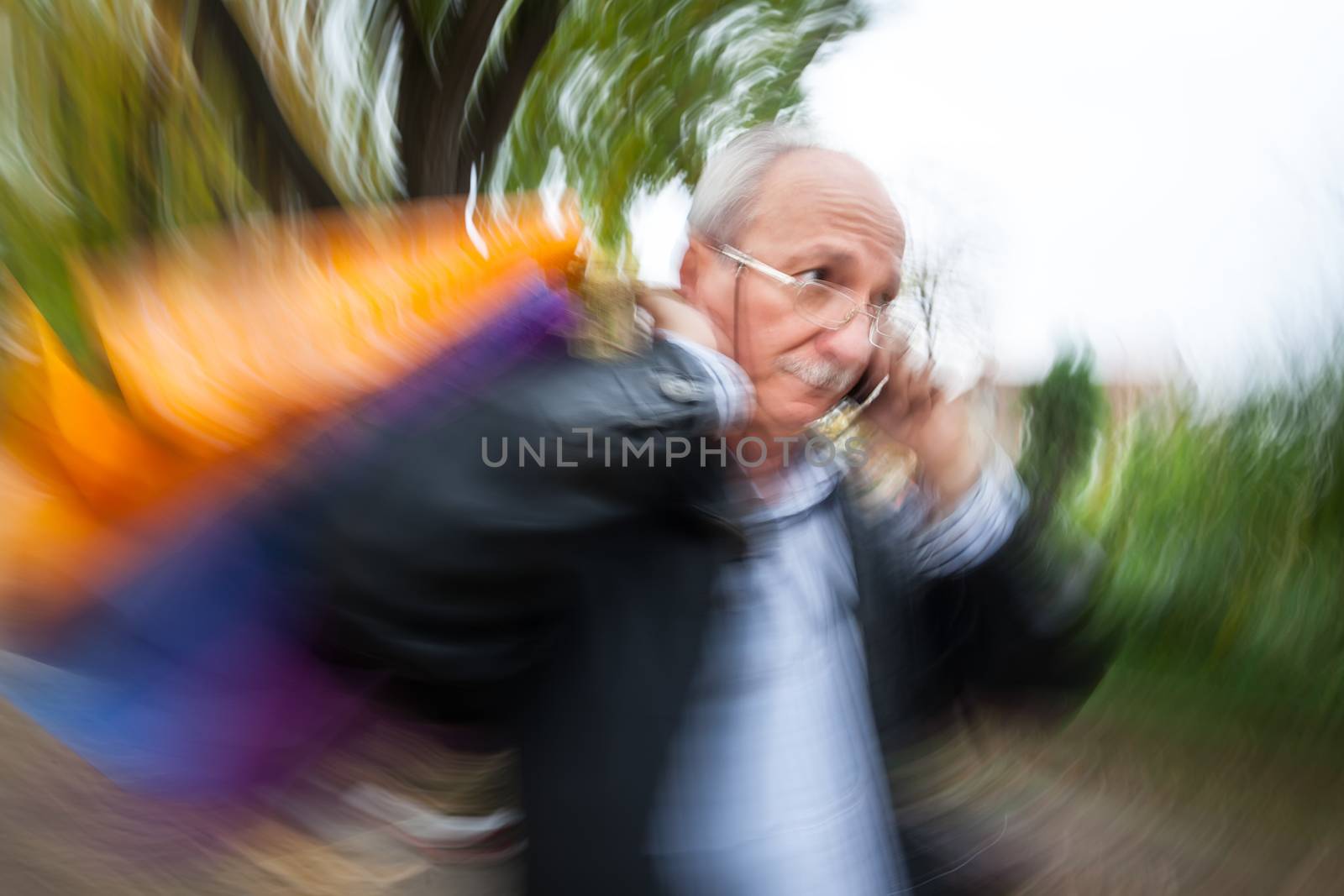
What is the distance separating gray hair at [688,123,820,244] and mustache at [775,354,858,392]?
0.59 ft

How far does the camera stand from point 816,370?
90 cm

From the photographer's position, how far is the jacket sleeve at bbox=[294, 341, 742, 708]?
551 millimetres

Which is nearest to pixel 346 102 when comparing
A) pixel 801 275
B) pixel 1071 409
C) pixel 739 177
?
pixel 739 177

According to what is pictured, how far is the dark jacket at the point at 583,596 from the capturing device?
56 centimetres

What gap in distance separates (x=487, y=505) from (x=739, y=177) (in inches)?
23.9

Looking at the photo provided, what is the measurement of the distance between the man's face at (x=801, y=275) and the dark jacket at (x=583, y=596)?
0.19 meters

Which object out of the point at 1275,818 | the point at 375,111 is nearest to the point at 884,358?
the point at 375,111

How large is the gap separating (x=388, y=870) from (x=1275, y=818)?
311 cm

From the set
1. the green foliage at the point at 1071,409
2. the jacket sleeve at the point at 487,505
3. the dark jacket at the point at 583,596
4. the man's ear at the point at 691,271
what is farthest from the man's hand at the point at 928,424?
the green foliage at the point at 1071,409

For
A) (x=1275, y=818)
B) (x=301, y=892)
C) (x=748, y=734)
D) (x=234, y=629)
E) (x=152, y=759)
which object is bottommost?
(x=1275, y=818)

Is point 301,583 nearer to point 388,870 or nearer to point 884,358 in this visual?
point 884,358

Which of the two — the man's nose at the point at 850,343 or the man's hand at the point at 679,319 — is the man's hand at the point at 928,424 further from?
the man's hand at the point at 679,319

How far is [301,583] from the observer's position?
1.87ft

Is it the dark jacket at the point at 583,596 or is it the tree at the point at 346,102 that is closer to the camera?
the dark jacket at the point at 583,596
